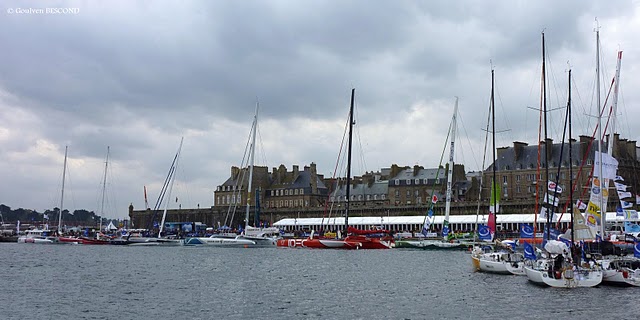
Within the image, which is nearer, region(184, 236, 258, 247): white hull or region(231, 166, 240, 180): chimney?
region(184, 236, 258, 247): white hull

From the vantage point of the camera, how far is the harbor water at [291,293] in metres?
33.7

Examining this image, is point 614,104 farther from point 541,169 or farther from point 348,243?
point 541,169

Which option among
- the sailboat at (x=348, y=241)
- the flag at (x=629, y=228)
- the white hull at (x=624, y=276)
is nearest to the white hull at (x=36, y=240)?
the sailboat at (x=348, y=241)

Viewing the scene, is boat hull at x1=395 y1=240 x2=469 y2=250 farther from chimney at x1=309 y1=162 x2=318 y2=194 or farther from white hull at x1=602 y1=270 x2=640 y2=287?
chimney at x1=309 y1=162 x2=318 y2=194

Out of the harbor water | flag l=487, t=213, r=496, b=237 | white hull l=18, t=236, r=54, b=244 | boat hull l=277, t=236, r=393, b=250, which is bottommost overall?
the harbor water

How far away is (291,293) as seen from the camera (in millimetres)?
41719

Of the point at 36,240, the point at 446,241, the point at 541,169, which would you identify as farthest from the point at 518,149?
the point at 36,240

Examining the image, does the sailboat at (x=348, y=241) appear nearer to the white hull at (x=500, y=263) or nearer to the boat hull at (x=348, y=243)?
the boat hull at (x=348, y=243)

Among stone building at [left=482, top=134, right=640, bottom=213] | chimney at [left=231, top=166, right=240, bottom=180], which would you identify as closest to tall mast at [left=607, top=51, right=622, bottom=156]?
stone building at [left=482, top=134, right=640, bottom=213]

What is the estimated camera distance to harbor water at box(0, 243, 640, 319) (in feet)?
111

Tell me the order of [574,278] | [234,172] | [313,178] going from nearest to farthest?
1. [574,278]
2. [313,178]
3. [234,172]

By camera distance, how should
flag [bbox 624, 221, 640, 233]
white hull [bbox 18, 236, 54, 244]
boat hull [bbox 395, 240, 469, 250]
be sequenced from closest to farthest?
flag [bbox 624, 221, 640, 233], boat hull [bbox 395, 240, 469, 250], white hull [bbox 18, 236, 54, 244]

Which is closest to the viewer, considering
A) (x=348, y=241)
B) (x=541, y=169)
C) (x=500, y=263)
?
(x=500, y=263)

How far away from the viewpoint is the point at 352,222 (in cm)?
12612
